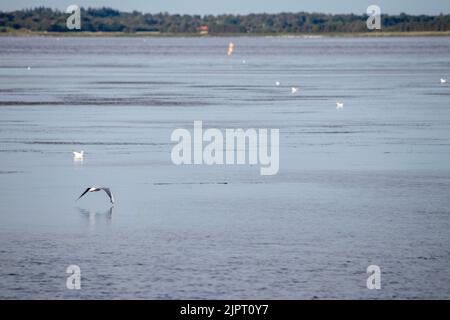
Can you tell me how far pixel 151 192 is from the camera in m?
18.1

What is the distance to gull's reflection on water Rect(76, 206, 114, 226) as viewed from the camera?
15.8 meters

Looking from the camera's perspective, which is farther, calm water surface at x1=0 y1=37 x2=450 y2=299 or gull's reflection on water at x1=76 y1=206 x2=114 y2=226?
gull's reflection on water at x1=76 y1=206 x2=114 y2=226

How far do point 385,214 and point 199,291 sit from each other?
499 centimetres

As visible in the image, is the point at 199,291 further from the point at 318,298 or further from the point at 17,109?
the point at 17,109

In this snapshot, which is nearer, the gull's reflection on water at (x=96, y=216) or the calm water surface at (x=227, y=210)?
the calm water surface at (x=227, y=210)

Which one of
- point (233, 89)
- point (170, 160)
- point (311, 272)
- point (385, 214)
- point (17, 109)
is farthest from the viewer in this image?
point (233, 89)

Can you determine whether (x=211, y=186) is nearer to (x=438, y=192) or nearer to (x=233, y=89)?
(x=438, y=192)

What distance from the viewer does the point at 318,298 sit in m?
11.7

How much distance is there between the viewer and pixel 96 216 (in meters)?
16.2

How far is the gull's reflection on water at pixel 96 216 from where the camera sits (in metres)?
15.8

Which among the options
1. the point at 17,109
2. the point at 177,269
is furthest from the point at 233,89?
the point at 177,269

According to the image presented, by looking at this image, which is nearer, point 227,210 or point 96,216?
point 96,216
